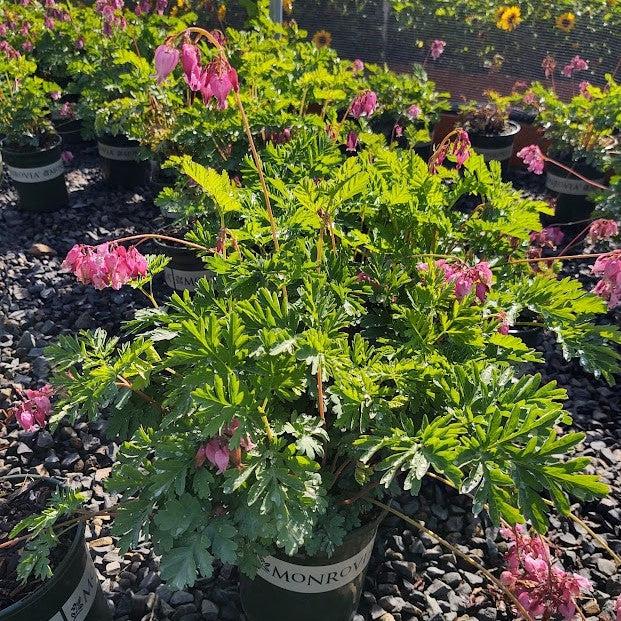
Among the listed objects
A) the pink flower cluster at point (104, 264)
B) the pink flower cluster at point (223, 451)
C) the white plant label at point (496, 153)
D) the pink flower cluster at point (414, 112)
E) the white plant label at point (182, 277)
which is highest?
the pink flower cluster at point (104, 264)

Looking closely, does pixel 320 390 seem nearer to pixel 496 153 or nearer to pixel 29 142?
pixel 29 142

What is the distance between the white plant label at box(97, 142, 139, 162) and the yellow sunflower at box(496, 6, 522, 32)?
358 centimetres

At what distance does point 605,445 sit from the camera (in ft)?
9.39

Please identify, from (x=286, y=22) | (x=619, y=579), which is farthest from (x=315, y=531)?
(x=286, y=22)

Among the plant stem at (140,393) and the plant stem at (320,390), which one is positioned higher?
the plant stem at (320,390)

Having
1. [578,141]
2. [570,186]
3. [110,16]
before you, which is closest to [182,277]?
[110,16]

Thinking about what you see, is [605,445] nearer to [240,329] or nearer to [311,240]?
[311,240]

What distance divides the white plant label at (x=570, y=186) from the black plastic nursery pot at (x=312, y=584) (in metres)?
3.79

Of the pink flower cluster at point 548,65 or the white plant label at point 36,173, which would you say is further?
the pink flower cluster at point 548,65

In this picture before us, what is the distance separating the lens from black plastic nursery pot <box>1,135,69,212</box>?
4.59 meters

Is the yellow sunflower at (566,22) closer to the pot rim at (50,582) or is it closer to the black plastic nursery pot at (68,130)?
the black plastic nursery pot at (68,130)

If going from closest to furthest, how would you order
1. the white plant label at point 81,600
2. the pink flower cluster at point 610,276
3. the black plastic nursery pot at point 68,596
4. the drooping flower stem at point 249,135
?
1. the drooping flower stem at point 249,135
2. the black plastic nursery pot at point 68,596
3. the white plant label at point 81,600
4. the pink flower cluster at point 610,276

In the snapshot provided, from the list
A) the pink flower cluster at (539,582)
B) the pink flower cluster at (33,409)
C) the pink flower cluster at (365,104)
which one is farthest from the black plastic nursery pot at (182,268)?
the pink flower cluster at (539,582)

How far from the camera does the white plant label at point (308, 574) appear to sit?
1.75 metres
